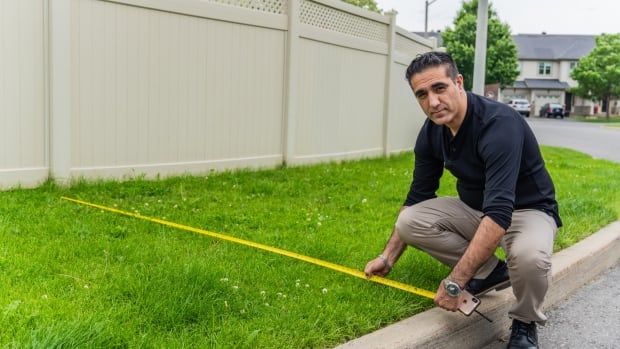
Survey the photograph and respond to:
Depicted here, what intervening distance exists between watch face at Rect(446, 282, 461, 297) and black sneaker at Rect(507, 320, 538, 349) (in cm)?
45

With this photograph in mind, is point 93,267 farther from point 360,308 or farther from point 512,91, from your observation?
point 512,91

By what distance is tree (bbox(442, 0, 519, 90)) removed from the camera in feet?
135

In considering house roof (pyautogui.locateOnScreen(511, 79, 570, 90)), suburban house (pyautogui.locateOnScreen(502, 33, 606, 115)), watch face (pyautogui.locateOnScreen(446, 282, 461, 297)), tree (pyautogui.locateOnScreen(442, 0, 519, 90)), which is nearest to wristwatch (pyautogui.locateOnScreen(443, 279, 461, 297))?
watch face (pyautogui.locateOnScreen(446, 282, 461, 297))

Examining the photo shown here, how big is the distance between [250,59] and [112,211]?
130 inches

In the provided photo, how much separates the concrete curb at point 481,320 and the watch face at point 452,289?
0.69ft

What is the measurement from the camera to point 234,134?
24.8ft

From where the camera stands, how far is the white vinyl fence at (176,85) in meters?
5.71

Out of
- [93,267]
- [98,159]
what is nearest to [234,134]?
[98,159]

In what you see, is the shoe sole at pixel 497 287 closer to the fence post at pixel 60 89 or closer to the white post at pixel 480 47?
the fence post at pixel 60 89

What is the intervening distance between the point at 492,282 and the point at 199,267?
1.53 m

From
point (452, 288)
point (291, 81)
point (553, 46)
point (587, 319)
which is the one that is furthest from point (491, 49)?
point (452, 288)

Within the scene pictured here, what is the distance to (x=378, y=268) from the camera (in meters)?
3.45

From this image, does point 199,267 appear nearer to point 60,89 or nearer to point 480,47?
point 60,89

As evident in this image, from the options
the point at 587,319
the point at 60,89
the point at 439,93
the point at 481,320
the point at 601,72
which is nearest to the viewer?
the point at 439,93
